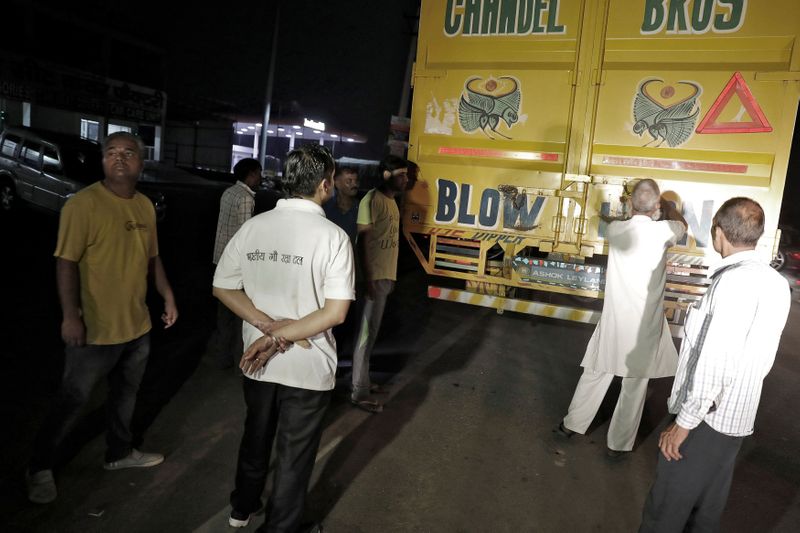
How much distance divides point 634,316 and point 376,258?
1.82 meters

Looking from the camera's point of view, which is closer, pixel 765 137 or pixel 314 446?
pixel 314 446

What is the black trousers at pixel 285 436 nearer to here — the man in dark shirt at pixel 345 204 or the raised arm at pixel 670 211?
the man in dark shirt at pixel 345 204

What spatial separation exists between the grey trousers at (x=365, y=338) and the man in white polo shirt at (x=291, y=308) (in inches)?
69.4

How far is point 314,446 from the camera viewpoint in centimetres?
250

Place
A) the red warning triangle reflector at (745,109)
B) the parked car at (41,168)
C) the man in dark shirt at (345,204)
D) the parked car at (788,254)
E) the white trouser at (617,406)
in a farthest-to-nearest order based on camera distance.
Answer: the parked car at (41,168), the parked car at (788,254), the red warning triangle reflector at (745,109), the man in dark shirt at (345,204), the white trouser at (617,406)

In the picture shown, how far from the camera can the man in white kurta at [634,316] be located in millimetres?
3656

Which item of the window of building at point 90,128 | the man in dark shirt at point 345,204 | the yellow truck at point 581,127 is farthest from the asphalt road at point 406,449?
the window of building at point 90,128

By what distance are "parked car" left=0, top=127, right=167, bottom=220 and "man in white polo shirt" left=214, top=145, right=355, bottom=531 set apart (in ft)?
34.9

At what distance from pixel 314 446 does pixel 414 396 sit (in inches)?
87.9

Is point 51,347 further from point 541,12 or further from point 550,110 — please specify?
point 541,12

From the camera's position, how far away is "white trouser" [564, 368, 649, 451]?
3.79m

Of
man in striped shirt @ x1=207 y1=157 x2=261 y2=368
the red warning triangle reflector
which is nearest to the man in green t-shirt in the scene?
man in striped shirt @ x1=207 y1=157 x2=261 y2=368

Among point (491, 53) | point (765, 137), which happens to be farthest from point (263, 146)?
point (765, 137)

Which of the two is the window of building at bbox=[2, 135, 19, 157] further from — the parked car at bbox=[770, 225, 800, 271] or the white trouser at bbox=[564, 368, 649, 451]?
the parked car at bbox=[770, 225, 800, 271]
